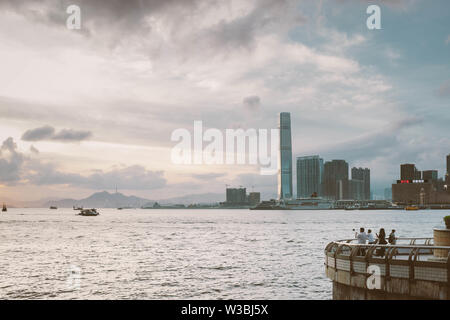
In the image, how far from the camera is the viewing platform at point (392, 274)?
59.6ft

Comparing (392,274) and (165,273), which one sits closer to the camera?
(392,274)

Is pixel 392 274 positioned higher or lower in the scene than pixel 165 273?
higher

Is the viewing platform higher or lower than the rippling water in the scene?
higher

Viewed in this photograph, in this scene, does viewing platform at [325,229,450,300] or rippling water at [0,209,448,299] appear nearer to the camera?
viewing platform at [325,229,450,300]

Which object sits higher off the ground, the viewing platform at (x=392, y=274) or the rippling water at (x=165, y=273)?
the viewing platform at (x=392, y=274)

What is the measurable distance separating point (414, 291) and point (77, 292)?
1288 inches

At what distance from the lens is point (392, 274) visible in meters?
19.6

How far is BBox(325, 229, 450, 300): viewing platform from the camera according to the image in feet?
59.6

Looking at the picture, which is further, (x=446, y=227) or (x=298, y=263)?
(x=298, y=263)

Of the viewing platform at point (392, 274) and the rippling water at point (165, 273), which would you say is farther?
the rippling water at point (165, 273)
